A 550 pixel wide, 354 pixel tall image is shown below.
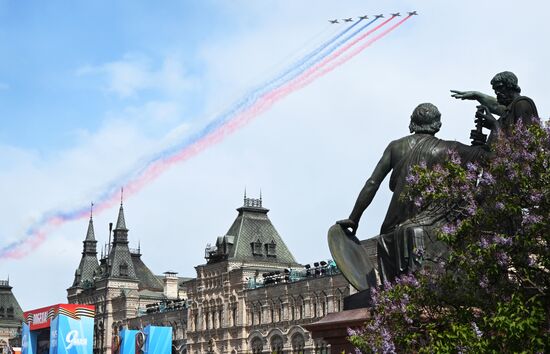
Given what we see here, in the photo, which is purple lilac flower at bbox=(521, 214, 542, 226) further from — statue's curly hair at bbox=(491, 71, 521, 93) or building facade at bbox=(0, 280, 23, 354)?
building facade at bbox=(0, 280, 23, 354)

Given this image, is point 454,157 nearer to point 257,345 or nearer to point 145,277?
point 257,345

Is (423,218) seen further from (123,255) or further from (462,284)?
(123,255)

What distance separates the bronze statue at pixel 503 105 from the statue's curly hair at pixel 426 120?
0.43m

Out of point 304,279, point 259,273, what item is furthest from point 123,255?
point 304,279

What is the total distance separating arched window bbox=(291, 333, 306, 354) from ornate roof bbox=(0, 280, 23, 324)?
259 ft

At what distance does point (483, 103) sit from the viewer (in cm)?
1336

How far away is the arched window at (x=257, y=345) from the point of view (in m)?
77.1

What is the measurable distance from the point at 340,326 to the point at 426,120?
349cm

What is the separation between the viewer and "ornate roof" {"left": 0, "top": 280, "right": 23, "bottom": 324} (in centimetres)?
13900

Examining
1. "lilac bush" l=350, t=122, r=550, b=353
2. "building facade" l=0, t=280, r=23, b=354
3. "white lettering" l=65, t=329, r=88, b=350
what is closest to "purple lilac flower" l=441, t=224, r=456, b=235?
"lilac bush" l=350, t=122, r=550, b=353

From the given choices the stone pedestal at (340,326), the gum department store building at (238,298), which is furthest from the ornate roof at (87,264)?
the stone pedestal at (340,326)

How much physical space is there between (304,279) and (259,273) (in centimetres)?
1046

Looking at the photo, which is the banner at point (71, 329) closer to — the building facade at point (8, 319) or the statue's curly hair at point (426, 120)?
the building facade at point (8, 319)

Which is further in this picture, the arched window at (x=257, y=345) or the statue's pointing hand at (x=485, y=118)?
the arched window at (x=257, y=345)
